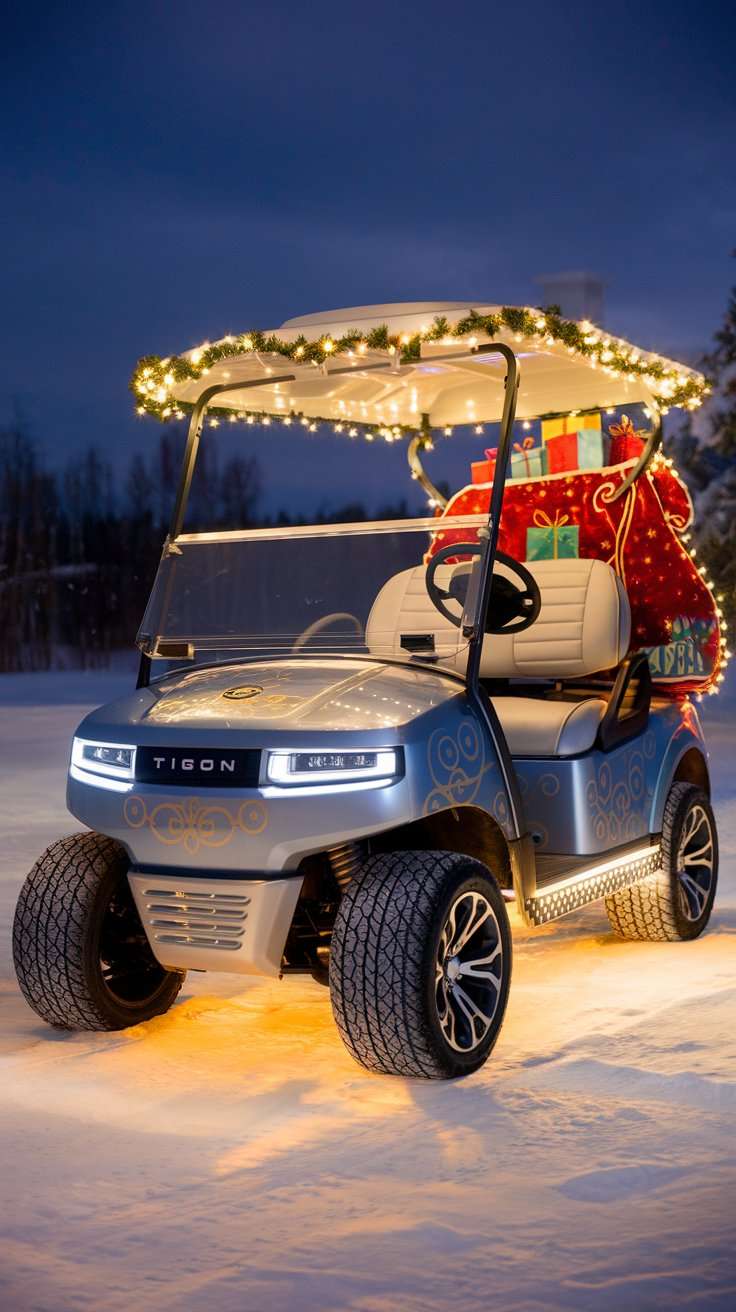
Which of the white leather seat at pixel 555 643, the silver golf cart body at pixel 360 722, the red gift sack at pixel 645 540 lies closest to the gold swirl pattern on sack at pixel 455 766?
the silver golf cart body at pixel 360 722

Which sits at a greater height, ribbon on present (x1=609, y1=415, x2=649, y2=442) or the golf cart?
ribbon on present (x1=609, y1=415, x2=649, y2=442)

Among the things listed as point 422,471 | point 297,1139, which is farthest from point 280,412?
point 297,1139

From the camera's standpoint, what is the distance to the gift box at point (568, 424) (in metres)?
6.97

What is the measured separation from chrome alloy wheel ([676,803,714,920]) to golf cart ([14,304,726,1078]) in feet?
0.05

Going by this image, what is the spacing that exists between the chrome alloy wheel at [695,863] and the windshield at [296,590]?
1642 mm

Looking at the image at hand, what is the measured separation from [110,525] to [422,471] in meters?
21.8

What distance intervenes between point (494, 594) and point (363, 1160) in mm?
2140

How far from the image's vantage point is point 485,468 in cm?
742

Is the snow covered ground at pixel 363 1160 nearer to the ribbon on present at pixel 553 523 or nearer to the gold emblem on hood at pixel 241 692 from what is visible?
the gold emblem on hood at pixel 241 692

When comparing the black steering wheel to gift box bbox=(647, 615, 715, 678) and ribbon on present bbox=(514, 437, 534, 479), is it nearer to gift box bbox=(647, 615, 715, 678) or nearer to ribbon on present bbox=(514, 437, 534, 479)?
gift box bbox=(647, 615, 715, 678)

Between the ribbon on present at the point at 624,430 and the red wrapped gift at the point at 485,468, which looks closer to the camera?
the ribbon on present at the point at 624,430

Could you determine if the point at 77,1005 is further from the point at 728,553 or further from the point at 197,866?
the point at 728,553

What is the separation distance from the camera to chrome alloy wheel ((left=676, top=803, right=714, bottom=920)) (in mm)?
6145

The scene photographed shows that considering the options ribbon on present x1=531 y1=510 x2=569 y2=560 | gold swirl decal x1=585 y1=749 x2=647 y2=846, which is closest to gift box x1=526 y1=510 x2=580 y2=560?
ribbon on present x1=531 y1=510 x2=569 y2=560
